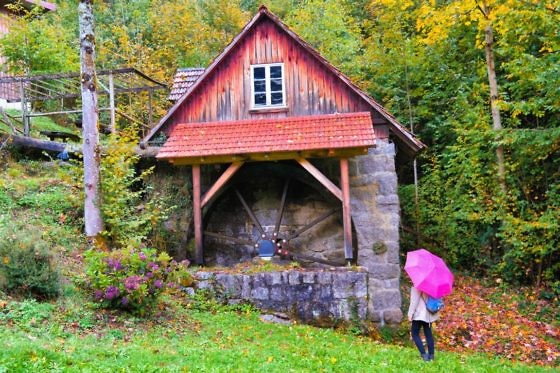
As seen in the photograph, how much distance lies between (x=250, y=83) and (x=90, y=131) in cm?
380

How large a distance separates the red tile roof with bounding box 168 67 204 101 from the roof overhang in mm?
2404

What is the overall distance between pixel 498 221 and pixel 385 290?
4.05 meters

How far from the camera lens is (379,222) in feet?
37.9

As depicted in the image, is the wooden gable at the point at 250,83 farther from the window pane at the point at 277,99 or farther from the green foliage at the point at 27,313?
the green foliage at the point at 27,313

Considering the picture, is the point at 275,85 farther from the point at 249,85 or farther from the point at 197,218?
the point at 197,218

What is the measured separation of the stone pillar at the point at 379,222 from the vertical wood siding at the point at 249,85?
1333 mm

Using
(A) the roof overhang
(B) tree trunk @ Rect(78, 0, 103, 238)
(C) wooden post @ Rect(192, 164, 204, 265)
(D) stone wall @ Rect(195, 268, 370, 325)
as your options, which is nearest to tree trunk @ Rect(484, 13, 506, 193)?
(A) the roof overhang

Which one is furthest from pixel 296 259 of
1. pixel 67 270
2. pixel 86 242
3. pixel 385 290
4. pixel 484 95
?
pixel 484 95

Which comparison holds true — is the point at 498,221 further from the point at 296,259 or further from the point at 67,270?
the point at 67,270

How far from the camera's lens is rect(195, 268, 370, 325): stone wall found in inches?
375

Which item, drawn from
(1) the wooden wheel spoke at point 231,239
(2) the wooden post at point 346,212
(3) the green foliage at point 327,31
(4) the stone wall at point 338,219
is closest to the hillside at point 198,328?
(4) the stone wall at point 338,219

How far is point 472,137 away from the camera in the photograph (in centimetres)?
1313

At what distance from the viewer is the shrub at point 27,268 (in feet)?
23.3

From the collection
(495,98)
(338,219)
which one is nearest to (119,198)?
(338,219)
